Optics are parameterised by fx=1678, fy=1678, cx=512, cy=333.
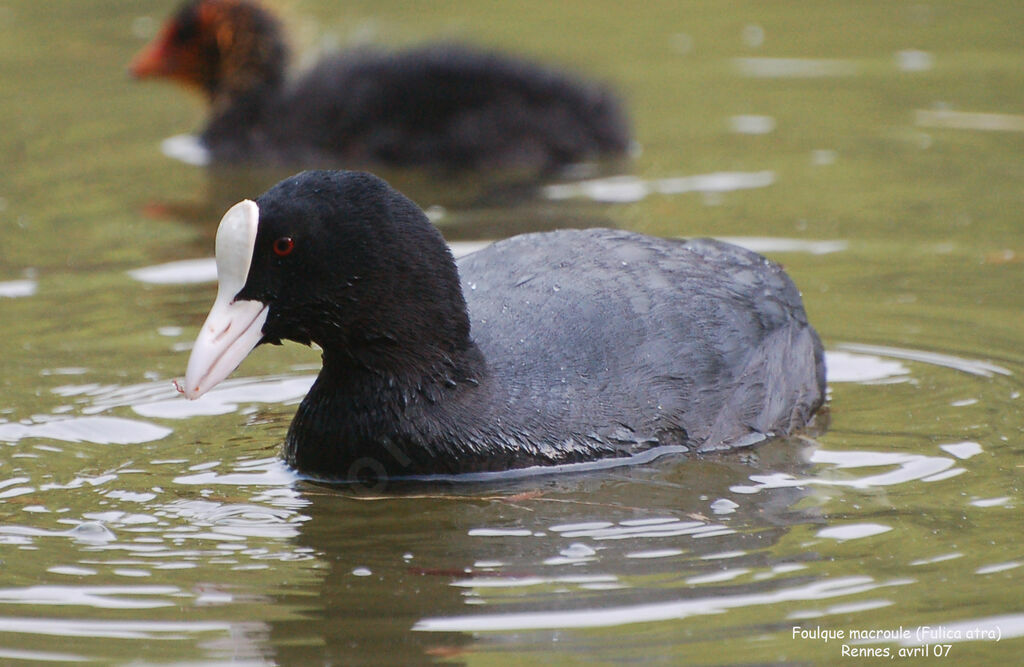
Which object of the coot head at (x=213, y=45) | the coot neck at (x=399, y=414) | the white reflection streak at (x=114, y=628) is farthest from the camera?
the coot head at (x=213, y=45)

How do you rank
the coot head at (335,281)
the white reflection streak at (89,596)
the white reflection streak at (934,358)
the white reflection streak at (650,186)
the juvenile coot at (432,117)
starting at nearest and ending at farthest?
the white reflection streak at (89,596)
the coot head at (335,281)
the white reflection streak at (934,358)
the white reflection streak at (650,186)
the juvenile coot at (432,117)

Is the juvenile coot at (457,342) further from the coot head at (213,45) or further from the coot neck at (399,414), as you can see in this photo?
the coot head at (213,45)

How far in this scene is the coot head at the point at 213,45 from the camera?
9.48 meters

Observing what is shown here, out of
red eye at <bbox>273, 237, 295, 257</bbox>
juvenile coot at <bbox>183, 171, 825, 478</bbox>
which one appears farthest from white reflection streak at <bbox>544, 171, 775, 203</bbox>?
red eye at <bbox>273, 237, 295, 257</bbox>

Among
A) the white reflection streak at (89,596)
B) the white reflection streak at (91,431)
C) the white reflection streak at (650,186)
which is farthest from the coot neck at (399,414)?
the white reflection streak at (650,186)

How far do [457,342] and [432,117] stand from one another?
417 centimetres

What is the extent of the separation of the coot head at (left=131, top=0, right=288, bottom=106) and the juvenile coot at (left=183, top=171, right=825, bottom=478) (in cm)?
480

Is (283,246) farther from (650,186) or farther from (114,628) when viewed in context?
(650,186)

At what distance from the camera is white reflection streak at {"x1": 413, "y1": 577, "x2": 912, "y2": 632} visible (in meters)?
3.51

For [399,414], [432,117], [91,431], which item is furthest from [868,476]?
[432,117]

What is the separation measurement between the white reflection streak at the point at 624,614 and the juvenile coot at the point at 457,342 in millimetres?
1038

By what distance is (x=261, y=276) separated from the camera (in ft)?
14.5

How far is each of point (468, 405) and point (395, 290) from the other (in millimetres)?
371

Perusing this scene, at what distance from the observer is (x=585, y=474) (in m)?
4.68
